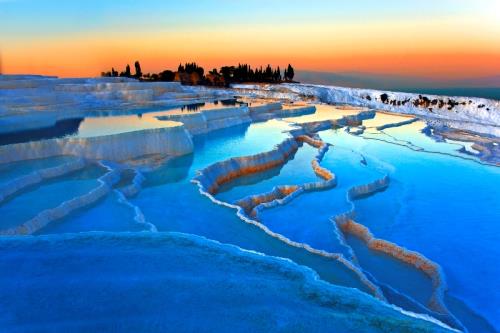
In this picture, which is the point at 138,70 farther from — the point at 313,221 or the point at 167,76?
the point at 313,221

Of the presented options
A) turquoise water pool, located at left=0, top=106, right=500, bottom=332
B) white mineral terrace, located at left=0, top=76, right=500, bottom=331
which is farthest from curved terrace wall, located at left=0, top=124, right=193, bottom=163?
turquoise water pool, located at left=0, top=106, right=500, bottom=332

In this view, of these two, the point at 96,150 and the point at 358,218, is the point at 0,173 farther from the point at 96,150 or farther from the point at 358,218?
the point at 358,218

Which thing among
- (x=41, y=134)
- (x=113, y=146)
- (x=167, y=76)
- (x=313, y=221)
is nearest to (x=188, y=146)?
(x=113, y=146)

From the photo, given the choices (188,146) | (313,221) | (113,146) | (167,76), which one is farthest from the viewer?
(167,76)

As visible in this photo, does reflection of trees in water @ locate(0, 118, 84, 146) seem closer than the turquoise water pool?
No

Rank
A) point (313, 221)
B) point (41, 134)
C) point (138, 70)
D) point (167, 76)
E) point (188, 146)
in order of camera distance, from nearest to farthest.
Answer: point (313, 221), point (41, 134), point (188, 146), point (167, 76), point (138, 70)

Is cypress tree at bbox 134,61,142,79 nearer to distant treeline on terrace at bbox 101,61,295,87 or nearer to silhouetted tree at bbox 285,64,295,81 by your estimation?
distant treeline on terrace at bbox 101,61,295,87

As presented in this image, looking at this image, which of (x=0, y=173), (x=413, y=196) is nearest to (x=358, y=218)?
(x=413, y=196)
